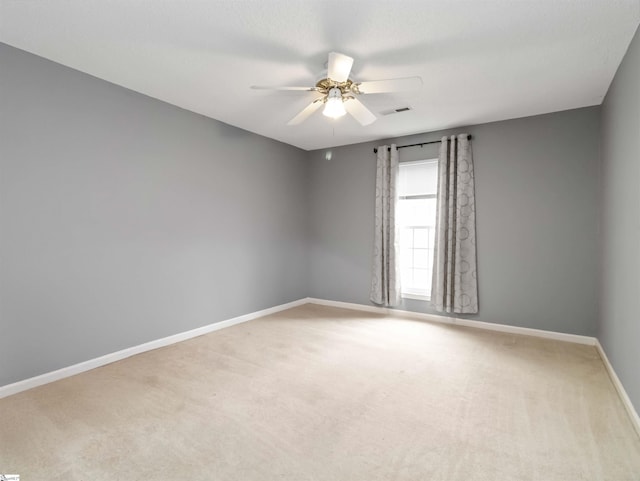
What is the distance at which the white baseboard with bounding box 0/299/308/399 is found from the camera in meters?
2.46

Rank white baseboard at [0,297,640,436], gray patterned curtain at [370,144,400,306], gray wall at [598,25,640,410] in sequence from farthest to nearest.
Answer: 1. gray patterned curtain at [370,144,400,306]
2. white baseboard at [0,297,640,436]
3. gray wall at [598,25,640,410]

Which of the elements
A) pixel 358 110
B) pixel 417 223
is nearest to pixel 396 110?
pixel 358 110

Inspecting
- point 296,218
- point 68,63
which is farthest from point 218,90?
point 296,218

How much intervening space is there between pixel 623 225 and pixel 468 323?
2155 mm

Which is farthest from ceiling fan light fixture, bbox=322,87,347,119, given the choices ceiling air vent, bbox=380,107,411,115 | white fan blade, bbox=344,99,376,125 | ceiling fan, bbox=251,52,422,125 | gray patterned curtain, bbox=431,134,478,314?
gray patterned curtain, bbox=431,134,478,314

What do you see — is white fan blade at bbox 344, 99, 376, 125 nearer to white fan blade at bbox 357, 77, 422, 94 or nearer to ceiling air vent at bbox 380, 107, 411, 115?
white fan blade at bbox 357, 77, 422, 94

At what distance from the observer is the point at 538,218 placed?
3770 mm

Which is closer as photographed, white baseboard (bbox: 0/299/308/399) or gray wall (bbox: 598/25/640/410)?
gray wall (bbox: 598/25/640/410)

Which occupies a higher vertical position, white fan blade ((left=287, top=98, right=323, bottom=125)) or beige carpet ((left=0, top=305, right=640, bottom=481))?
white fan blade ((left=287, top=98, right=323, bottom=125))

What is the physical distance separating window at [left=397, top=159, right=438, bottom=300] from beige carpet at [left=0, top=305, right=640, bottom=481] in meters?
1.42

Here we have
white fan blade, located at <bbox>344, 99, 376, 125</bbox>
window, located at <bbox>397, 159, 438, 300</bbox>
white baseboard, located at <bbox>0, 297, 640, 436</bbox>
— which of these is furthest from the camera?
window, located at <bbox>397, 159, 438, 300</bbox>

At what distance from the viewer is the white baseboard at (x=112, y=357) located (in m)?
2.46

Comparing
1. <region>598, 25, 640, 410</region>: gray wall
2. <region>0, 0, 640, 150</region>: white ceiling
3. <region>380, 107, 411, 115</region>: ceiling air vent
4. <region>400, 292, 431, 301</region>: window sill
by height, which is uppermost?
<region>380, 107, 411, 115</region>: ceiling air vent

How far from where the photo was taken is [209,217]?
13.0ft
